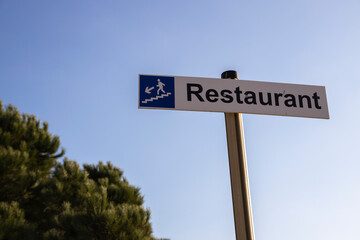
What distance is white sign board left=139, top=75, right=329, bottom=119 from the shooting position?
219 centimetres

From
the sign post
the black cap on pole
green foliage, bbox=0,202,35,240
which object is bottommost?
green foliage, bbox=0,202,35,240

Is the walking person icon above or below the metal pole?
above

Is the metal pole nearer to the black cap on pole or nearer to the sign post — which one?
the sign post

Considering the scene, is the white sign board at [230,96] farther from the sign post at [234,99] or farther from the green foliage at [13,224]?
the green foliage at [13,224]

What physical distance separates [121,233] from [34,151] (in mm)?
3701

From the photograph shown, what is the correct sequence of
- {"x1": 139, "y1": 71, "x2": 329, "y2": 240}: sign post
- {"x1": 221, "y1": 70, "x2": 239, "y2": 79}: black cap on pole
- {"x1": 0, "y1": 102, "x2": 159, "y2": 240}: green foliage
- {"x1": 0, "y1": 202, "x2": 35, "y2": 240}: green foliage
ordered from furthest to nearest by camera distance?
1. {"x1": 0, "y1": 102, "x2": 159, "y2": 240}: green foliage
2. {"x1": 0, "y1": 202, "x2": 35, "y2": 240}: green foliage
3. {"x1": 221, "y1": 70, "x2": 239, "y2": 79}: black cap on pole
4. {"x1": 139, "y1": 71, "x2": 329, "y2": 240}: sign post

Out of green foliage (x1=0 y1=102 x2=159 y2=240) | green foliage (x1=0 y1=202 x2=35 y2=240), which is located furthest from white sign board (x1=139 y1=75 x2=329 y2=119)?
green foliage (x1=0 y1=202 x2=35 y2=240)

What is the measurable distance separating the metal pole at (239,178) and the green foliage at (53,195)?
5.26 meters

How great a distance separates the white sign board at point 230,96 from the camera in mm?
2191

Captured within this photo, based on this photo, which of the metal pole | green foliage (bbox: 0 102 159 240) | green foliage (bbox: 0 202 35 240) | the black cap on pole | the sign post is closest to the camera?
the metal pole

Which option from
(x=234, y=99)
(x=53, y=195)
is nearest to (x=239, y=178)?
(x=234, y=99)

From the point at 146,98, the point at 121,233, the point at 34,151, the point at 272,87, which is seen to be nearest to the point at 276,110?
the point at 272,87

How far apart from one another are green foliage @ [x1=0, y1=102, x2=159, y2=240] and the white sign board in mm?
5204

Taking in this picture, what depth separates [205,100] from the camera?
223 centimetres
